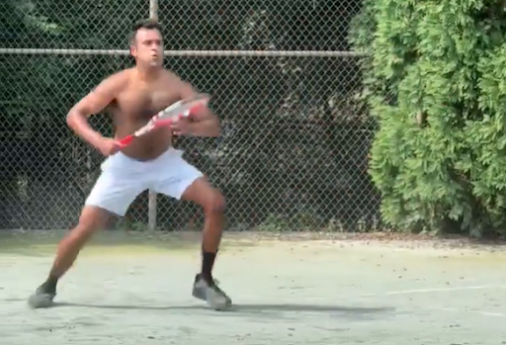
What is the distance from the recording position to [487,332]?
6.89 metres

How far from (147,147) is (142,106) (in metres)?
0.25

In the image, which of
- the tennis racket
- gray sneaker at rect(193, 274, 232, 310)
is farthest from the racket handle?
gray sneaker at rect(193, 274, 232, 310)

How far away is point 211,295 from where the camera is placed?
7590mm

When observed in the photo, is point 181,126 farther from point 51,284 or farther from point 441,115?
point 441,115

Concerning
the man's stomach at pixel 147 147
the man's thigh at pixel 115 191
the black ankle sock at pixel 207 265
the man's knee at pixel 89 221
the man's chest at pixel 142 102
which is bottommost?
the black ankle sock at pixel 207 265

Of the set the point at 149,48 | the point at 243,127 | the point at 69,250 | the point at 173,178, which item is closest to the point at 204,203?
the point at 173,178

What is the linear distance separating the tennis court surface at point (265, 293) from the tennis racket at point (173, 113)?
1024mm

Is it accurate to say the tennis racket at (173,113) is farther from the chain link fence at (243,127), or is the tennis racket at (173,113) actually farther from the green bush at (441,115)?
the chain link fence at (243,127)

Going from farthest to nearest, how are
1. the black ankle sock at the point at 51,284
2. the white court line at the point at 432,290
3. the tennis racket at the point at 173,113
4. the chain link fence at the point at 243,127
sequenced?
1. the chain link fence at the point at 243,127
2. the white court line at the point at 432,290
3. the black ankle sock at the point at 51,284
4. the tennis racket at the point at 173,113

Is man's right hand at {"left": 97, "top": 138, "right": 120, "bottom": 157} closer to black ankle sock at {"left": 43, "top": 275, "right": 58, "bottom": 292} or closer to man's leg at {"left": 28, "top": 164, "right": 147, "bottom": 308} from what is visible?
man's leg at {"left": 28, "top": 164, "right": 147, "bottom": 308}

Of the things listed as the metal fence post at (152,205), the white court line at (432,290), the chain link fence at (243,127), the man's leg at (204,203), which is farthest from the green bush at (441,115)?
the man's leg at (204,203)

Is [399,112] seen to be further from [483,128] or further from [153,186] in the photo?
[153,186]

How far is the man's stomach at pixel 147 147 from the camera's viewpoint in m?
7.67

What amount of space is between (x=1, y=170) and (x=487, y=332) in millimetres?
6541
